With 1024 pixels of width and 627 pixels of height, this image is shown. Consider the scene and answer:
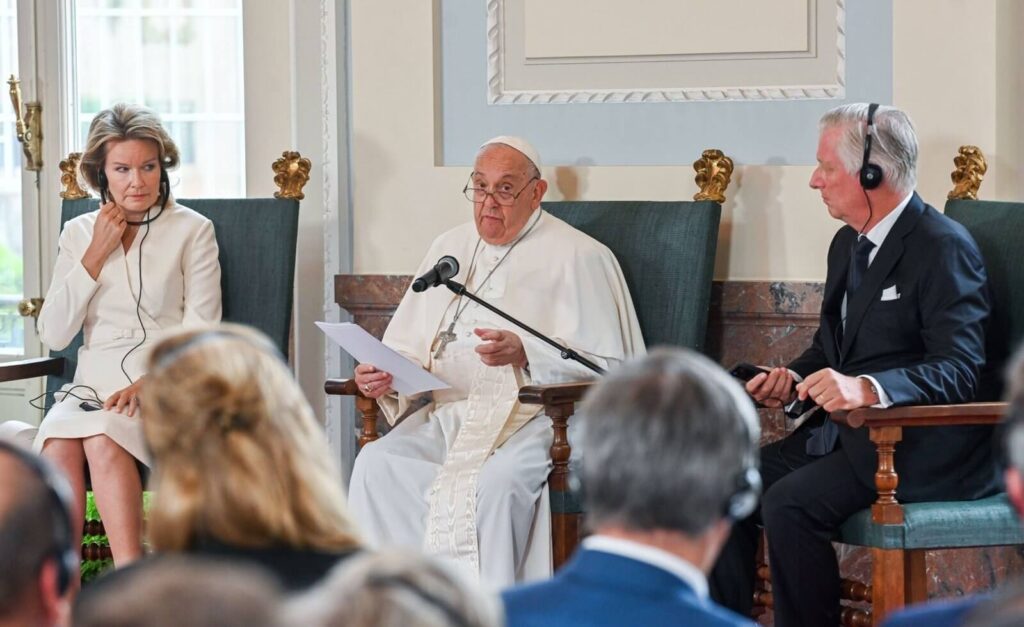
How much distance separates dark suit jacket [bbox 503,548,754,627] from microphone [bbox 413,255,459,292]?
234cm

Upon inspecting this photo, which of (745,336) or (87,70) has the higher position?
(87,70)

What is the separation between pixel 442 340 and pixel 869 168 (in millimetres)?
1345

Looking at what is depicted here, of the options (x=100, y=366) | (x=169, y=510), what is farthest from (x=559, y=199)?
(x=169, y=510)

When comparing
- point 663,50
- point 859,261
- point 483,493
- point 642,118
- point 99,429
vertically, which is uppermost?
point 663,50

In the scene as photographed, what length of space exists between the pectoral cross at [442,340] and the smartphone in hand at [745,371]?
85cm

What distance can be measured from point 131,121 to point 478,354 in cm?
131

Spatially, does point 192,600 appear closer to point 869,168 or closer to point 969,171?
point 869,168

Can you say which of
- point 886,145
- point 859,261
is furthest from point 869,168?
point 859,261

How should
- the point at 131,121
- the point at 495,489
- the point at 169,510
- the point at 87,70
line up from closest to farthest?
1. the point at 169,510
2. the point at 495,489
3. the point at 131,121
4. the point at 87,70

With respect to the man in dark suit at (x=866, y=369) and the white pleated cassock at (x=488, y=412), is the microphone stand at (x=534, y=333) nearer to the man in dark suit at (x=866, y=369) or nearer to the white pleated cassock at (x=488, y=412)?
the white pleated cassock at (x=488, y=412)

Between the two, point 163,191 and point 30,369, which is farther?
point 163,191

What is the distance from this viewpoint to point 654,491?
62.9 inches

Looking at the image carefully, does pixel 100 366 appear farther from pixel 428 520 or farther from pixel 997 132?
pixel 997 132

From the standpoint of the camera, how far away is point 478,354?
14.0 feet
